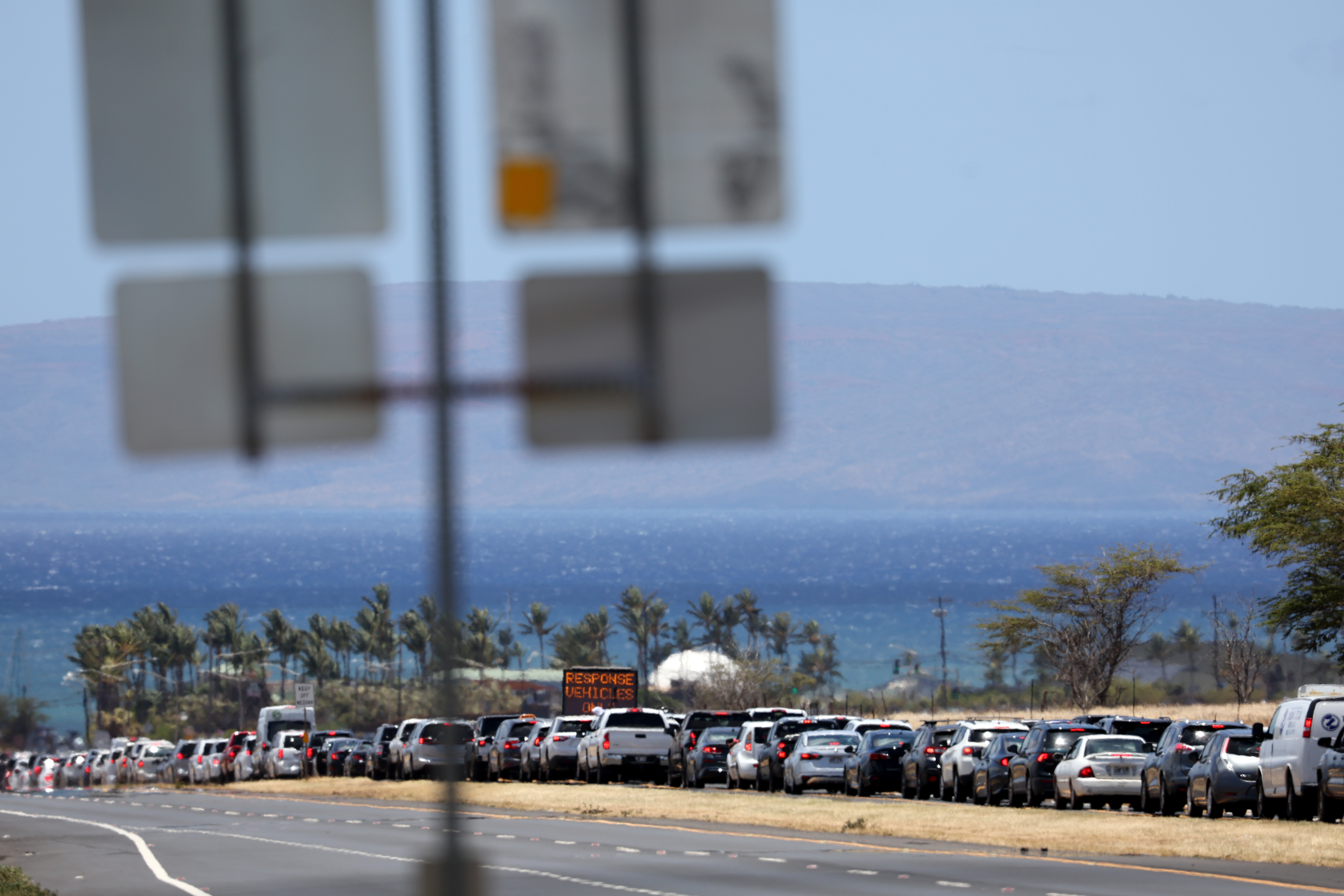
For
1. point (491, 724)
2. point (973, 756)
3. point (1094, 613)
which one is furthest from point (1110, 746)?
point (1094, 613)

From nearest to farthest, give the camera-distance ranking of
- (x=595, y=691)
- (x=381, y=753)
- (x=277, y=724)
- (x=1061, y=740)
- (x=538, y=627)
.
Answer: (x=1061, y=740)
(x=381, y=753)
(x=595, y=691)
(x=277, y=724)
(x=538, y=627)

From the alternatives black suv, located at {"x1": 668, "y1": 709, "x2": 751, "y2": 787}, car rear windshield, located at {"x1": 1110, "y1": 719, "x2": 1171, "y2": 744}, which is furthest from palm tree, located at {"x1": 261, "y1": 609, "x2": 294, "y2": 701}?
car rear windshield, located at {"x1": 1110, "y1": 719, "x2": 1171, "y2": 744}

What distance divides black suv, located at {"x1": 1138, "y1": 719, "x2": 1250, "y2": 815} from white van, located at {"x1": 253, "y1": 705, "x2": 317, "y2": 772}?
37.0m

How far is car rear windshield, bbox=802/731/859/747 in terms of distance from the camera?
123 ft

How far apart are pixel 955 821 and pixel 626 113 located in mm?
25738

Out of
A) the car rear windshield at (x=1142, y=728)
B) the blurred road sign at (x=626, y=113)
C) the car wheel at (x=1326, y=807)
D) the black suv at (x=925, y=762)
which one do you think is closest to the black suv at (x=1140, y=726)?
the car rear windshield at (x=1142, y=728)

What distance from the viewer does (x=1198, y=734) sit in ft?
95.5

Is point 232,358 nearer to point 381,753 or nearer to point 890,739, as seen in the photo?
point 890,739

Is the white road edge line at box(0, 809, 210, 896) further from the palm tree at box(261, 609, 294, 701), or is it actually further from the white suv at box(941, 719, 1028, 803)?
the palm tree at box(261, 609, 294, 701)

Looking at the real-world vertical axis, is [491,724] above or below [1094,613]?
below

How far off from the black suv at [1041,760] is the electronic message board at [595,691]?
28.3 metres

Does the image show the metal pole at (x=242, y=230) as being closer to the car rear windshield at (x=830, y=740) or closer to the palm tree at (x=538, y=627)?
the car rear windshield at (x=830, y=740)

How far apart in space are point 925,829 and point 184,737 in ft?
437

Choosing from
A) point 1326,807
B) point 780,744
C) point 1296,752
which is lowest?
point 1326,807
